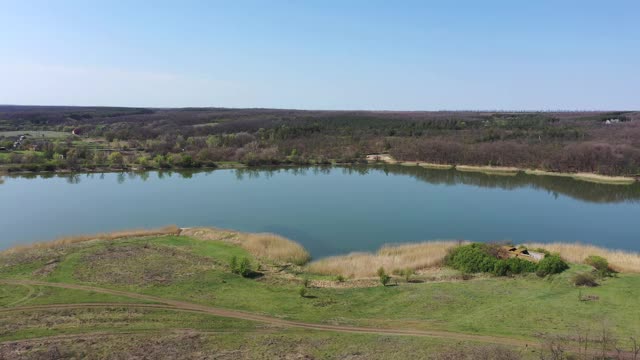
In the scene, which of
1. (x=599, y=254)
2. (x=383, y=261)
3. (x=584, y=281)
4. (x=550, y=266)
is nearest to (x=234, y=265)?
(x=383, y=261)

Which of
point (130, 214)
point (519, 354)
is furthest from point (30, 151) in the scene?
point (519, 354)

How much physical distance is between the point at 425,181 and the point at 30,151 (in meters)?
62.8

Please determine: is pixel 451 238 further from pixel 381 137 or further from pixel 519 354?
pixel 381 137

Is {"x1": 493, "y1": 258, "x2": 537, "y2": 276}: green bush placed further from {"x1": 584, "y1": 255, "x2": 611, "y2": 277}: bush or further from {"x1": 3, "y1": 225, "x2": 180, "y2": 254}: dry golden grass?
{"x1": 3, "y1": 225, "x2": 180, "y2": 254}: dry golden grass

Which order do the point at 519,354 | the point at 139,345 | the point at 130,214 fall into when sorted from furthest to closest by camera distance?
the point at 130,214, the point at 139,345, the point at 519,354

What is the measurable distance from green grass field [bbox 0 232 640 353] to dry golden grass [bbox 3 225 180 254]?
1801mm

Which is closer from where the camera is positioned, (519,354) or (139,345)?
(519,354)

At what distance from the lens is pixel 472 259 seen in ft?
79.0

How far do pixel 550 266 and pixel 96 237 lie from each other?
2704 centimetres

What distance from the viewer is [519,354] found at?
14008 millimetres

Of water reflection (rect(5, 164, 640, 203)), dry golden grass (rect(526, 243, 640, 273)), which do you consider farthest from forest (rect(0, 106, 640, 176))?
dry golden grass (rect(526, 243, 640, 273))

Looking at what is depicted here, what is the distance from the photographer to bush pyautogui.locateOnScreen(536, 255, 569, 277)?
22312mm

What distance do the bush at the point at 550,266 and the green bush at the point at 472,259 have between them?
6.57 ft

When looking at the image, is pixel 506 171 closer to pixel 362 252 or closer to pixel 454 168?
pixel 454 168
